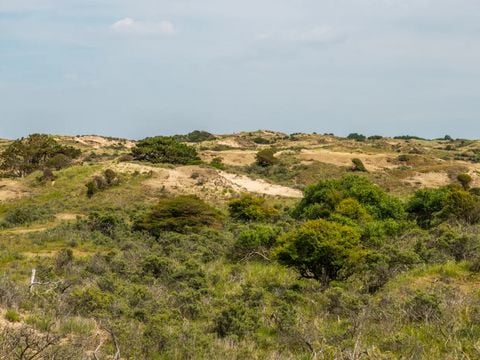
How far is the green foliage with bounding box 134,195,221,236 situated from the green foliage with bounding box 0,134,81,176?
25.9 m

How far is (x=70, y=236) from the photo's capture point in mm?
23422

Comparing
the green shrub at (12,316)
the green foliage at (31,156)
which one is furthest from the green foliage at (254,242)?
the green foliage at (31,156)

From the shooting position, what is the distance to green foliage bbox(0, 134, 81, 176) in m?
49.1

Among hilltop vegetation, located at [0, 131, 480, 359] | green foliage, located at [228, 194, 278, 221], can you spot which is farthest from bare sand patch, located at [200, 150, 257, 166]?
green foliage, located at [228, 194, 278, 221]

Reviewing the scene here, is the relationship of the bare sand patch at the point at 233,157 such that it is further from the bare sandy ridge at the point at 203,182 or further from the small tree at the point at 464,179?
the small tree at the point at 464,179

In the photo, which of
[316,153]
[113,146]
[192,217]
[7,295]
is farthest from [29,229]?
[113,146]

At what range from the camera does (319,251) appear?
48.3 ft

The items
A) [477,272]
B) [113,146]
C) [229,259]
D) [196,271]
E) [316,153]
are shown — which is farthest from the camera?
[113,146]

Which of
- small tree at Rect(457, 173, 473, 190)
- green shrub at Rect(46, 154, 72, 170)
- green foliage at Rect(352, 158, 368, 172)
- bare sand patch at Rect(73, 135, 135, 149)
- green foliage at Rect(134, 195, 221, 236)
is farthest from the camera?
bare sand patch at Rect(73, 135, 135, 149)

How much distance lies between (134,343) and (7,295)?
317 cm

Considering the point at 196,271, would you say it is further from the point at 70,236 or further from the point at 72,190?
the point at 72,190

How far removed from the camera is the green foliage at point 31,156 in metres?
49.1

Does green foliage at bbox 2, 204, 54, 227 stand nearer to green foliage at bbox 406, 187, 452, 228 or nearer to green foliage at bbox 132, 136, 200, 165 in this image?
green foliage at bbox 132, 136, 200, 165

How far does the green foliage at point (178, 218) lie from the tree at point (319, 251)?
9.77m
